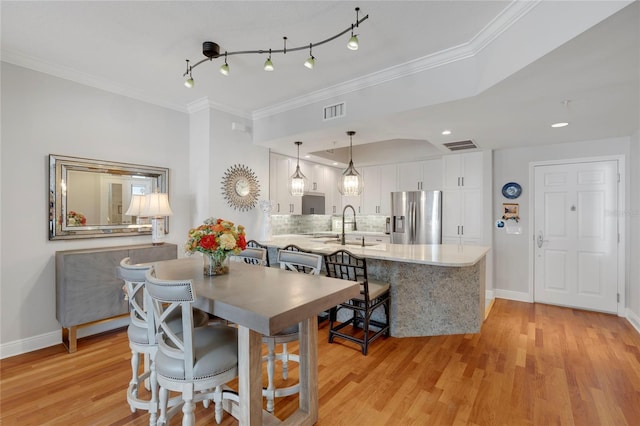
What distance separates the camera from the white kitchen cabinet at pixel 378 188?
6160mm

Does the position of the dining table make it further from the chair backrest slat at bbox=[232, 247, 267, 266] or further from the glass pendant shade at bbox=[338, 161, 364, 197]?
the glass pendant shade at bbox=[338, 161, 364, 197]

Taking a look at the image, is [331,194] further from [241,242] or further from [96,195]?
[241,242]

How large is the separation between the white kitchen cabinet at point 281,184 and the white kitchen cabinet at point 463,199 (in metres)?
2.68

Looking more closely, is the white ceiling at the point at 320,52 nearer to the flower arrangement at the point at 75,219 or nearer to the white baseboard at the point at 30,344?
the flower arrangement at the point at 75,219

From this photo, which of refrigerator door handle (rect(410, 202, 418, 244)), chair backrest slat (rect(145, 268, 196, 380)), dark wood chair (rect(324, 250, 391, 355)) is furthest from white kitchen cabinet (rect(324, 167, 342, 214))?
chair backrest slat (rect(145, 268, 196, 380))

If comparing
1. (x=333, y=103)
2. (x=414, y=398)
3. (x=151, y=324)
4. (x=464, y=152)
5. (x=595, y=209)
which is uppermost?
(x=333, y=103)

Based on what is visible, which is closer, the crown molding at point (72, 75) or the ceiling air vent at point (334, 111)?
the crown molding at point (72, 75)

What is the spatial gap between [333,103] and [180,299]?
2.84m

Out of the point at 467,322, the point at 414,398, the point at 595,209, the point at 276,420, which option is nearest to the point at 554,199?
the point at 595,209

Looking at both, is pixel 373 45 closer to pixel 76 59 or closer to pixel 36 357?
pixel 76 59

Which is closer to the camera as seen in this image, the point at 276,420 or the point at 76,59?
the point at 276,420

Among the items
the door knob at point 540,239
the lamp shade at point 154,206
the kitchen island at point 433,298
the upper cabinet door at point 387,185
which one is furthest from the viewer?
the upper cabinet door at point 387,185

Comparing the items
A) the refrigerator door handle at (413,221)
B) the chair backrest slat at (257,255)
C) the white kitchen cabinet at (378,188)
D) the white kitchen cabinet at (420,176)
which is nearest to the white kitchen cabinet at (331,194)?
the white kitchen cabinet at (378,188)

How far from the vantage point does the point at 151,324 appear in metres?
1.78
